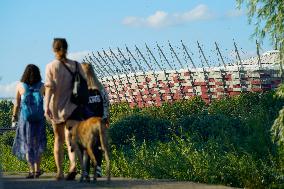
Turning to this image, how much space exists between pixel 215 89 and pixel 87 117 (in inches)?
836

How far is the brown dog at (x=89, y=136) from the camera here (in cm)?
866

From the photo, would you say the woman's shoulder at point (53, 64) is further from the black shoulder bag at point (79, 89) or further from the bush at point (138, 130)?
the bush at point (138, 130)

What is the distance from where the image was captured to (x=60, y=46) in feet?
29.9

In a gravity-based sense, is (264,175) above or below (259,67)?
below

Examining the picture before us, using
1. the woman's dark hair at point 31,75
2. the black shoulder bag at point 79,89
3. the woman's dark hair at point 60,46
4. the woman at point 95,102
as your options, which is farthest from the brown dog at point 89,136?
the woman's dark hair at point 31,75

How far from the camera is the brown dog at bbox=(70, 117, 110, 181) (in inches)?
341

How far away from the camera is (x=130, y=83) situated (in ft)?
134

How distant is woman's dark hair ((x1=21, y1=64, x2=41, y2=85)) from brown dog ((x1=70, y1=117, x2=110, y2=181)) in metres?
1.20

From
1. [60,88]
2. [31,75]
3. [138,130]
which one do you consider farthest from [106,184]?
[138,130]

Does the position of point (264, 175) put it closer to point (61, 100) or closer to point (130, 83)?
point (61, 100)

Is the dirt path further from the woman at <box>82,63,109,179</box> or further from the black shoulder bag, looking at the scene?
the black shoulder bag

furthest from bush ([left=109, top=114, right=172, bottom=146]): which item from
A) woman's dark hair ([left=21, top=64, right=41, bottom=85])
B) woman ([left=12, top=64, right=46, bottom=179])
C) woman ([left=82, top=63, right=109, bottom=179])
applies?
woman ([left=82, top=63, right=109, bottom=179])

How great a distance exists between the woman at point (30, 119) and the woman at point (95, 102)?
93cm

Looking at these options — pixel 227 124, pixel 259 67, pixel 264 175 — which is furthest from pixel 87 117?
pixel 259 67
